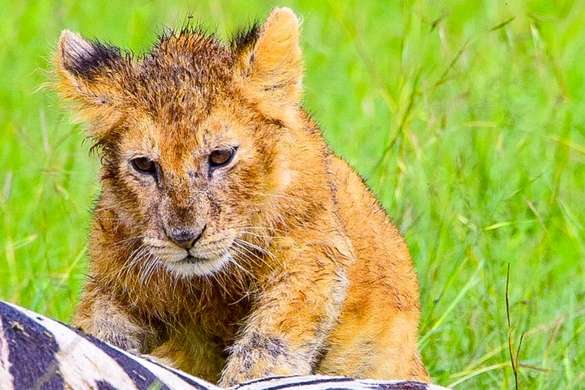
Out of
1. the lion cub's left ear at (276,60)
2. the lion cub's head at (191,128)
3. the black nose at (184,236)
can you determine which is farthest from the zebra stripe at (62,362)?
the lion cub's left ear at (276,60)

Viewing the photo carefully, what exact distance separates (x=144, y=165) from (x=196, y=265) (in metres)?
0.37

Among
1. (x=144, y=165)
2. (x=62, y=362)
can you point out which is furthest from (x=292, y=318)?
(x=62, y=362)

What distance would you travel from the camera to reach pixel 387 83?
10.1 meters

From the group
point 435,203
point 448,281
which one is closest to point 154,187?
point 448,281

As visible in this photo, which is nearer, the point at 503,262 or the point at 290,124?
the point at 290,124

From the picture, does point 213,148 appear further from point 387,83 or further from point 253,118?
point 387,83

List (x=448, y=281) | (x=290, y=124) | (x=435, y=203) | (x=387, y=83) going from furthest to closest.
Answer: (x=387, y=83), (x=435, y=203), (x=448, y=281), (x=290, y=124)

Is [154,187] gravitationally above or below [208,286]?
above

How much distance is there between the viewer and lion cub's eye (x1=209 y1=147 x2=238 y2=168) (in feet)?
18.3

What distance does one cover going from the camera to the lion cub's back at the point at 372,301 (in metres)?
5.91

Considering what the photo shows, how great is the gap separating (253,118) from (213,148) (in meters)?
0.30

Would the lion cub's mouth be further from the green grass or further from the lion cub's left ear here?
the green grass

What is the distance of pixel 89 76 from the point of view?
5.96m

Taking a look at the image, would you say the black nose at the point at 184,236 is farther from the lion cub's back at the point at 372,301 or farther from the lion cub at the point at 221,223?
the lion cub's back at the point at 372,301
